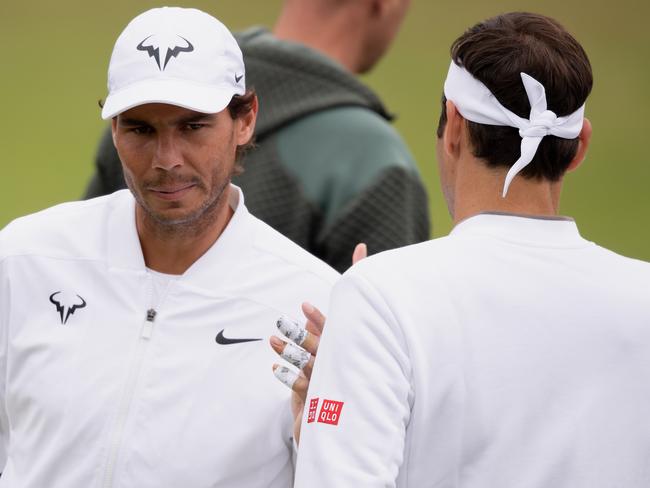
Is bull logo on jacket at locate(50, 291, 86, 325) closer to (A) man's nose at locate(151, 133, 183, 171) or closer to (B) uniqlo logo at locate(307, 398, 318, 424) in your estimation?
(A) man's nose at locate(151, 133, 183, 171)

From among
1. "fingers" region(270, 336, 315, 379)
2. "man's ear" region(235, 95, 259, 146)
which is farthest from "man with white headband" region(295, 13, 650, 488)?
"man's ear" region(235, 95, 259, 146)

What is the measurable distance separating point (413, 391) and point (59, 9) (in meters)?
11.4

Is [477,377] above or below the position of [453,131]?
below

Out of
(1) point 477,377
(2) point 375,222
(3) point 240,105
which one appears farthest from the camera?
(2) point 375,222

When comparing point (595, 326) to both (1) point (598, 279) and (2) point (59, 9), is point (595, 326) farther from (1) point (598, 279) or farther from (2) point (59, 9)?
(2) point (59, 9)

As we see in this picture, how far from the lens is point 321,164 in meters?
4.18

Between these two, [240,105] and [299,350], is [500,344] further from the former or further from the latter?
[240,105]

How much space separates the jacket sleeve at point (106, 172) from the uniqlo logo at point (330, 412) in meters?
1.94

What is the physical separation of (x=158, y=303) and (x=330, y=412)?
72cm

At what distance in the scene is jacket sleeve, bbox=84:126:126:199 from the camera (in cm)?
431

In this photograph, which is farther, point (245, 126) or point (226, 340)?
point (245, 126)

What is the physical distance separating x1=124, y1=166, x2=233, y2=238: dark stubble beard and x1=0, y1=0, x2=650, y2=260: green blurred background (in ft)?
22.8

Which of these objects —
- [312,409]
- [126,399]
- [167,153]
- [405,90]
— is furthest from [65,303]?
[405,90]

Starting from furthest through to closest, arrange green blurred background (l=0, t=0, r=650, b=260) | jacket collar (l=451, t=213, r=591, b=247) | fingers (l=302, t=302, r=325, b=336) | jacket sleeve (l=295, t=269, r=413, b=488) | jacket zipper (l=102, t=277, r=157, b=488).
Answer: green blurred background (l=0, t=0, r=650, b=260), jacket zipper (l=102, t=277, r=157, b=488), fingers (l=302, t=302, r=325, b=336), jacket collar (l=451, t=213, r=591, b=247), jacket sleeve (l=295, t=269, r=413, b=488)
